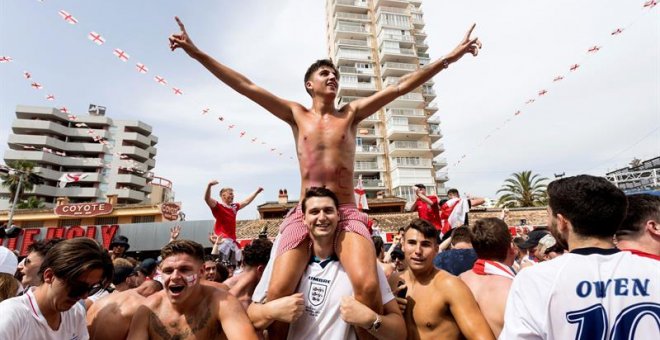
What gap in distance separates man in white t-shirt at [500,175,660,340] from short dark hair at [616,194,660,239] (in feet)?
2.38

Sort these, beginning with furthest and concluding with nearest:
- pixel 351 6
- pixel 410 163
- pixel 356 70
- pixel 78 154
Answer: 1. pixel 78 154
2. pixel 351 6
3. pixel 356 70
4. pixel 410 163

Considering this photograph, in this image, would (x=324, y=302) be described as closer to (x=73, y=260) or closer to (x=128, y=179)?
(x=73, y=260)

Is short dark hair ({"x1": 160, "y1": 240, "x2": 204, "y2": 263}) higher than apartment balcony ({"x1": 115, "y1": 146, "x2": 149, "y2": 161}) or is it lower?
lower

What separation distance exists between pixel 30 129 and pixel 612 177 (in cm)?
8680

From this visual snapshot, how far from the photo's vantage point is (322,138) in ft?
11.5

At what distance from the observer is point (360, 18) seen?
59656 millimetres

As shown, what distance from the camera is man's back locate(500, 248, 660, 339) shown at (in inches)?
72.2

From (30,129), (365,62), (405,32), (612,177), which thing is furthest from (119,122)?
A: (612,177)

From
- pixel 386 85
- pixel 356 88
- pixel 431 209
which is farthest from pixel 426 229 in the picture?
pixel 386 85

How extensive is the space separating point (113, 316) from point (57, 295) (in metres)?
0.65

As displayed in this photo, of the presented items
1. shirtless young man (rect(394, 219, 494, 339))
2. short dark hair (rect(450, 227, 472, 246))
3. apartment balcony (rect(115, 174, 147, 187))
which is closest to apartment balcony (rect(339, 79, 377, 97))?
apartment balcony (rect(115, 174, 147, 187))

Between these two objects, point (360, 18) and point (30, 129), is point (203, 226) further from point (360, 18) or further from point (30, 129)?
point (30, 129)

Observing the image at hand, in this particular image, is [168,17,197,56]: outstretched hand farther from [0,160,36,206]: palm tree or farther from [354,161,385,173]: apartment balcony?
[0,160,36,206]: palm tree

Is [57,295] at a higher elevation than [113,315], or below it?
higher
